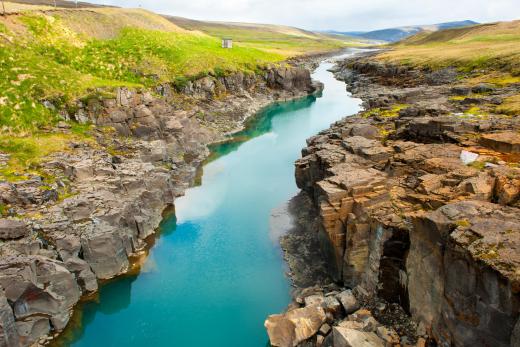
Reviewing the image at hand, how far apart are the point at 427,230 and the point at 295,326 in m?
9.97

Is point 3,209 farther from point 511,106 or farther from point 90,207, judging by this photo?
point 511,106

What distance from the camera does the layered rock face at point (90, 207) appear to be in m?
26.2

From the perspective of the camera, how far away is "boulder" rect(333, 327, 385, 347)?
2097cm

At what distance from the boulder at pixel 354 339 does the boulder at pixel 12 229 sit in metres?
22.7

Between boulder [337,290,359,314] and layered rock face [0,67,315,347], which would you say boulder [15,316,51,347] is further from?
boulder [337,290,359,314]

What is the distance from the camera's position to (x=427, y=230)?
21781 mm

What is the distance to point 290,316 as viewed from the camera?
25078 mm

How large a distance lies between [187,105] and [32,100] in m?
30.2

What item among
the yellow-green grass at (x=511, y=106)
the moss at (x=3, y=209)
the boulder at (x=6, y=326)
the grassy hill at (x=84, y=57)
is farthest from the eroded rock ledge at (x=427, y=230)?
the grassy hill at (x=84, y=57)

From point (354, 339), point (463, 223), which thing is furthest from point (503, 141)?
point (354, 339)

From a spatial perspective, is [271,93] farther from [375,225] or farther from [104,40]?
[375,225]

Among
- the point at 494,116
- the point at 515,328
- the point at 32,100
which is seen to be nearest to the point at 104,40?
the point at 32,100

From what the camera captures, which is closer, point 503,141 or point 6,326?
point 6,326

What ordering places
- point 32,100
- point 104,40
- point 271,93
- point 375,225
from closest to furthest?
point 375,225 < point 32,100 < point 104,40 < point 271,93
